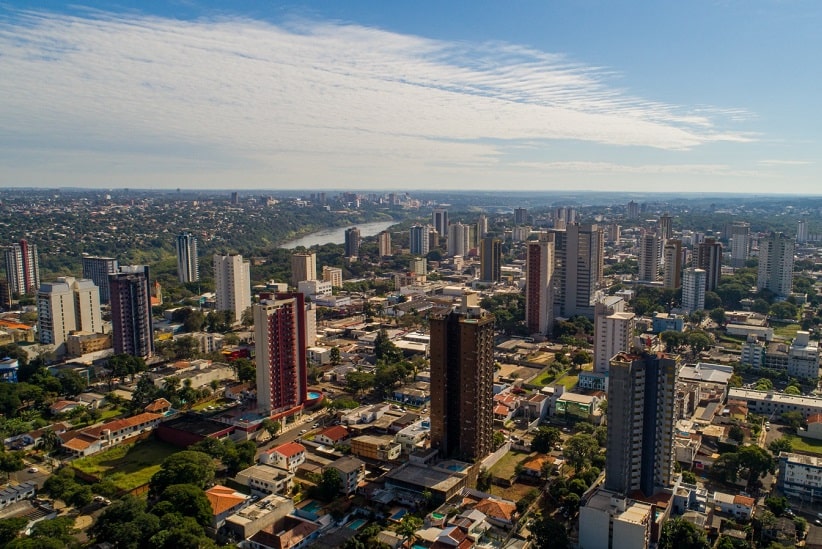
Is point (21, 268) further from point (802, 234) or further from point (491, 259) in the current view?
point (802, 234)

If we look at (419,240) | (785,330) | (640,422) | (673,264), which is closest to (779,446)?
(640,422)

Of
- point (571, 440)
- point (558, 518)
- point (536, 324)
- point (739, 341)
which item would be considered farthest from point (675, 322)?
point (558, 518)

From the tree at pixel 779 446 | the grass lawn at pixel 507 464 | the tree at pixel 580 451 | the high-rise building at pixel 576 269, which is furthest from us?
the high-rise building at pixel 576 269

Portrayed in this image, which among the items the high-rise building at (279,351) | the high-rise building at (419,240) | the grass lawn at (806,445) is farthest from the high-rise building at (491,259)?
the grass lawn at (806,445)

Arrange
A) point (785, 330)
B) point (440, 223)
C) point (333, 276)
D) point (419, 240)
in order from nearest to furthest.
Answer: point (785, 330) < point (333, 276) < point (419, 240) < point (440, 223)

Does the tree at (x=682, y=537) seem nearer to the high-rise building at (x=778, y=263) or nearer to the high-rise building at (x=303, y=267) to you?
the high-rise building at (x=778, y=263)

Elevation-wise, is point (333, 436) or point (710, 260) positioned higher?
point (710, 260)

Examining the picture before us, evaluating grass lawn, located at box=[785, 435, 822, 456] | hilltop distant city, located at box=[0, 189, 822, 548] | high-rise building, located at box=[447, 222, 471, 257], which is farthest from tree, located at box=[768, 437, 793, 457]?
high-rise building, located at box=[447, 222, 471, 257]

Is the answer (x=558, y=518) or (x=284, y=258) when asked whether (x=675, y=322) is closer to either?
(x=558, y=518)
